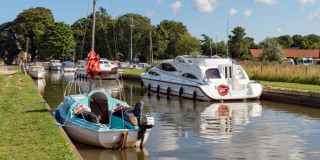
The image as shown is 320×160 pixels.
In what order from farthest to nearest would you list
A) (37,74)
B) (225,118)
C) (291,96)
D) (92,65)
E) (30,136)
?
(37,74)
(291,96)
(225,118)
(92,65)
(30,136)

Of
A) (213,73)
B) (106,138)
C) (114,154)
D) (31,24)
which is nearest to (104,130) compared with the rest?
(106,138)

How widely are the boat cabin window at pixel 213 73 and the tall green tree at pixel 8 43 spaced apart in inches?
3665

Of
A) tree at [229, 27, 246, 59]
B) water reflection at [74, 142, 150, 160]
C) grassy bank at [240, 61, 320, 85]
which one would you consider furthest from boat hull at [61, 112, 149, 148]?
tree at [229, 27, 246, 59]

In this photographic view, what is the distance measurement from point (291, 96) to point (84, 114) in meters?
13.8

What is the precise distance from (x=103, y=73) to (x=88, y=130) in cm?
3236

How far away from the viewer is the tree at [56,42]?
86.6m

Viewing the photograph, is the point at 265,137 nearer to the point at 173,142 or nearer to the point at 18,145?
the point at 173,142

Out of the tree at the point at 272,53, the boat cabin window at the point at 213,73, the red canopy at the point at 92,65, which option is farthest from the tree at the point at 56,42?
the red canopy at the point at 92,65

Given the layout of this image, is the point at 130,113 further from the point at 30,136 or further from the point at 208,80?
the point at 208,80

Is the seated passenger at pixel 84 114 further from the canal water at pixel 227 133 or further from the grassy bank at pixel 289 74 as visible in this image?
the grassy bank at pixel 289 74

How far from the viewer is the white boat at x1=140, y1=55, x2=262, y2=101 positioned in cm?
2189

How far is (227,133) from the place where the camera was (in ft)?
43.0

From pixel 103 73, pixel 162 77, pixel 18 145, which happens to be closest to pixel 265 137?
pixel 18 145

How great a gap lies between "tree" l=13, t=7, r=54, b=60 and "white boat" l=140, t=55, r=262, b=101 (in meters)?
78.4
